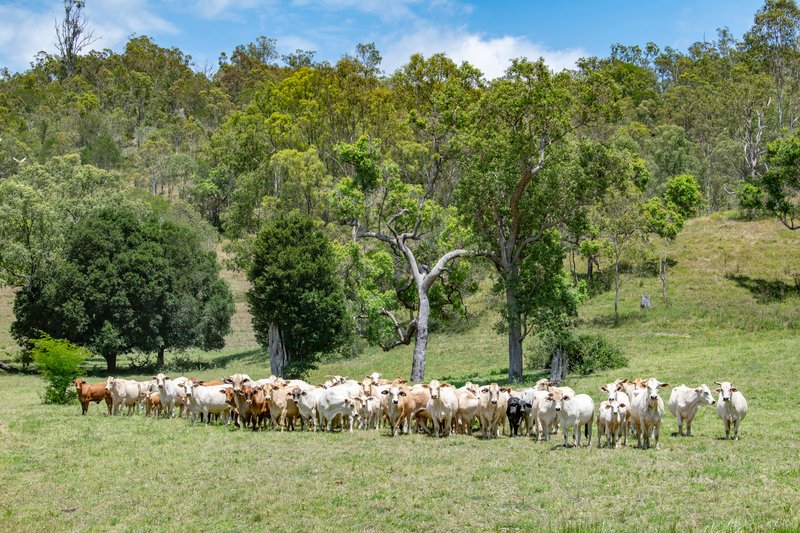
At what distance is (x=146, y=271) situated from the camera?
49406 mm

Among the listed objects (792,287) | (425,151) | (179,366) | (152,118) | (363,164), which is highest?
(152,118)

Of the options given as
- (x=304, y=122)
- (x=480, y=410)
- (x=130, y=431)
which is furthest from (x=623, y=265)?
(x=130, y=431)

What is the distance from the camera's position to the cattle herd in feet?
62.2

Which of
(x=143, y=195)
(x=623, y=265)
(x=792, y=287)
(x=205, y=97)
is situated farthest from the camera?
(x=205, y=97)

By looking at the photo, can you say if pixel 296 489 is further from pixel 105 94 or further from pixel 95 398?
pixel 105 94

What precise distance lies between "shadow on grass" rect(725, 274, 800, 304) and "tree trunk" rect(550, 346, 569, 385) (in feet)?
63.9

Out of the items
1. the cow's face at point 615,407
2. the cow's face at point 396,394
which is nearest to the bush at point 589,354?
the cow's face at point 396,394

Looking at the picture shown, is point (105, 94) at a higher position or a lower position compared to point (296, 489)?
higher

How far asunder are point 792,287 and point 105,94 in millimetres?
98669

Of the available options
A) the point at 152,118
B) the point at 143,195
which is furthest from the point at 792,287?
the point at 152,118

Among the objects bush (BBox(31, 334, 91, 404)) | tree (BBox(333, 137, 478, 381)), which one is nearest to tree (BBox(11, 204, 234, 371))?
bush (BBox(31, 334, 91, 404))

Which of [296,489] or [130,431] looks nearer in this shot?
[296,489]

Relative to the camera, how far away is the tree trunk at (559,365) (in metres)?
33.1

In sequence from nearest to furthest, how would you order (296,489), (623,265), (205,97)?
(296,489) < (623,265) < (205,97)
